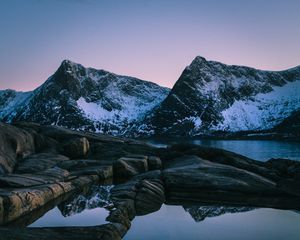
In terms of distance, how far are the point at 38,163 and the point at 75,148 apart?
31.9ft

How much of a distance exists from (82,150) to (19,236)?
27.5 m

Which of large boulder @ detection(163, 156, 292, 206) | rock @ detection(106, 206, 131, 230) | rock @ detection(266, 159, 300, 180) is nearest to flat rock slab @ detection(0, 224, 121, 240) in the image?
rock @ detection(106, 206, 131, 230)

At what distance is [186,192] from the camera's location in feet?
93.2

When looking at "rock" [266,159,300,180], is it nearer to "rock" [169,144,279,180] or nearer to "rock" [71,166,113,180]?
"rock" [169,144,279,180]

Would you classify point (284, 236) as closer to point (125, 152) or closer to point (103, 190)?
point (103, 190)

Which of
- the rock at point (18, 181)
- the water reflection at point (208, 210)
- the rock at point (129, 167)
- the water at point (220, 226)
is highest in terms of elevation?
the rock at point (129, 167)

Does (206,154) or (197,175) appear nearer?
(197,175)

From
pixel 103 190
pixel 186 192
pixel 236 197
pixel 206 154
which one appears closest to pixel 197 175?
pixel 186 192

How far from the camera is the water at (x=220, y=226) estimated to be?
18781 millimetres

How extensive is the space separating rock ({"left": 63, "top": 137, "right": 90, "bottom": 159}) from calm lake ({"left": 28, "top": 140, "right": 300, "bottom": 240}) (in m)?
16.5

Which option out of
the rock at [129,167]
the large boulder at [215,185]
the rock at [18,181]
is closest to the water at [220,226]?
the large boulder at [215,185]

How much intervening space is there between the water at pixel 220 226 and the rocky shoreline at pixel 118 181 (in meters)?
0.92

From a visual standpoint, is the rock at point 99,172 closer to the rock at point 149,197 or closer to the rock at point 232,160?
the rock at point 149,197

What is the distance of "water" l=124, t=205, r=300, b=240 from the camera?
18781 mm
